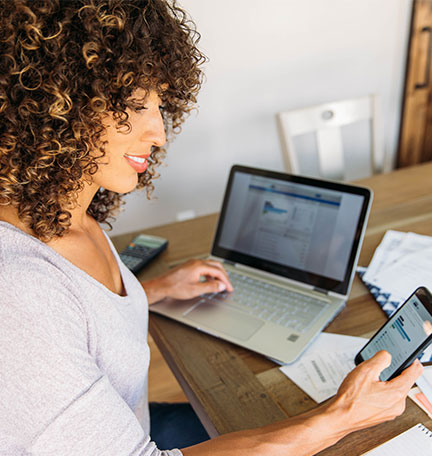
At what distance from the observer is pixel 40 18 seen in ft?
2.05

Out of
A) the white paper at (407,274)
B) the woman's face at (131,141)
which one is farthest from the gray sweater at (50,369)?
the white paper at (407,274)

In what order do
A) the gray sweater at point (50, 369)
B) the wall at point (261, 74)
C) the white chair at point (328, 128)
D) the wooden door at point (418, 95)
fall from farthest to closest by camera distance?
the wooden door at point (418, 95) < the wall at point (261, 74) < the white chair at point (328, 128) < the gray sweater at point (50, 369)

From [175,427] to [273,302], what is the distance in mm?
363

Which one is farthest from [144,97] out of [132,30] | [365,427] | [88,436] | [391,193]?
[391,193]

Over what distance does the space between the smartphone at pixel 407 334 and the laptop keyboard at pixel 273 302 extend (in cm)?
20

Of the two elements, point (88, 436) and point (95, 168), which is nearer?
point (88, 436)

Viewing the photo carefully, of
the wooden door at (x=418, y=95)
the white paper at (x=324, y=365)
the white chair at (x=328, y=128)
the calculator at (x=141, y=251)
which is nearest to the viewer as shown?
the white paper at (x=324, y=365)

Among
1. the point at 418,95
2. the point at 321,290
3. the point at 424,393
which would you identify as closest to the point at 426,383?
the point at 424,393

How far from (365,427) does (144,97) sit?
1.97 feet

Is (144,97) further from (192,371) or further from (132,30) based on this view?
(192,371)

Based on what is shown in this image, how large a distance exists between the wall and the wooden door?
2.4 inches

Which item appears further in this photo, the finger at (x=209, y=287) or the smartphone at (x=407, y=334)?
the finger at (x=209, y=287)

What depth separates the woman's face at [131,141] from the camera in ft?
2.44

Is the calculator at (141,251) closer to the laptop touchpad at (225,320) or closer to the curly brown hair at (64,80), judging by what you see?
the laptop touchpad at (225,320)
